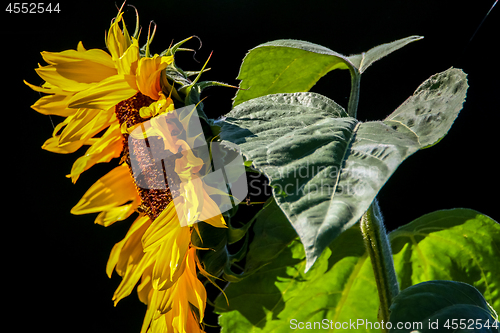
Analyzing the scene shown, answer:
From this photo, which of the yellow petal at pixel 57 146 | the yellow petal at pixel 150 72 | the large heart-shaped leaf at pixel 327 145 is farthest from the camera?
the yellow petal at pixel 57 146

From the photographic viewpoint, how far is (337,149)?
236 millimetres

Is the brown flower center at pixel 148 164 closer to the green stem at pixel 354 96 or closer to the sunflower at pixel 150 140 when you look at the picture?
the sunflower at pixel 150 140

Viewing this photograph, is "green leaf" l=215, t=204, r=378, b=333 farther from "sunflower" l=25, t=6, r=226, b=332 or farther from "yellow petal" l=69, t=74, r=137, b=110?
"yellow petal" l=69, t=74, r=137, b=110

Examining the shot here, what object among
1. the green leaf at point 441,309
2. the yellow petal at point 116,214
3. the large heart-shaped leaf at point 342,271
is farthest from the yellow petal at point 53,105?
the green leaf at point 441,309

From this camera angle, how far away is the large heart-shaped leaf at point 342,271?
43cm

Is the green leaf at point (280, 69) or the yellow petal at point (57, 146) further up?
the green leaf at point (280, 69)

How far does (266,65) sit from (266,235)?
16 cm

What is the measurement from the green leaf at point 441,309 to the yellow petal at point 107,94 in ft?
0.80

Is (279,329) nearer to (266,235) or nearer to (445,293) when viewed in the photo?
(266,235)

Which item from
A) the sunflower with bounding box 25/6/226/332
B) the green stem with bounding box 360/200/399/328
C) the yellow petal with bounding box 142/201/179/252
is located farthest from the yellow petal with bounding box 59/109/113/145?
the green stem with bounding box 360/200/399/328

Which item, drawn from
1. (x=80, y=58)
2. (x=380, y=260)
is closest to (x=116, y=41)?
(x=80, y=58)

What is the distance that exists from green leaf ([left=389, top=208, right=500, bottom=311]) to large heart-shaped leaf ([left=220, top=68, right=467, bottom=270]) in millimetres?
176

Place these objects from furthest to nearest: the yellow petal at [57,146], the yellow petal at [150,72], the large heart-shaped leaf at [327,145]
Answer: the yellow petal at [57,146] < the yellow petal at [150,72] < the large heart-shaped leaf at [327,145]

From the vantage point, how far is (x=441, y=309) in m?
0.26
